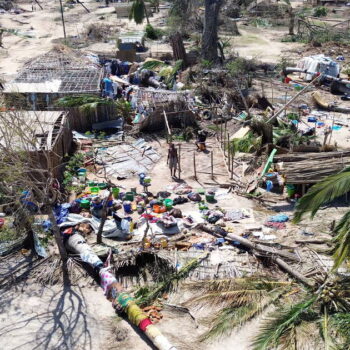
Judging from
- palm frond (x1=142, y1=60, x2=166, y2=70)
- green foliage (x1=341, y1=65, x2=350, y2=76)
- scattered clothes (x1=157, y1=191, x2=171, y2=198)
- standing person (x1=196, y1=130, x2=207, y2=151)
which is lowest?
scattered clothes (x1=157, y1=191, x2=171, y2=198)

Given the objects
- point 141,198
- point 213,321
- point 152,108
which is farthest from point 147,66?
point 213,321

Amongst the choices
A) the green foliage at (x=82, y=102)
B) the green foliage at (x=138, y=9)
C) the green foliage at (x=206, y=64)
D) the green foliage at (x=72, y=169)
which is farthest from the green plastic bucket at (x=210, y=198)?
the green foliage at (x=138, y=9)

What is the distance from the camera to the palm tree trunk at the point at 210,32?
26.2 m

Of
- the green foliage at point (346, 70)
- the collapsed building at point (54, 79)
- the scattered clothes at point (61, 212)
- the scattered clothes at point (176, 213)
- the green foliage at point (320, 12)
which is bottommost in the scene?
the scattered clothes at point (176, 213)

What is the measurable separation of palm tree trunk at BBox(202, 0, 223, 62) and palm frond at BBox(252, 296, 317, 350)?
19.7 metres

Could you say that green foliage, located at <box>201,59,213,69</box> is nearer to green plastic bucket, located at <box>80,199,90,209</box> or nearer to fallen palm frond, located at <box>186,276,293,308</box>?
green plastic bucket, located at <box>80,199,90,209</box>

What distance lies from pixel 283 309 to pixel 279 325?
25.0 inches

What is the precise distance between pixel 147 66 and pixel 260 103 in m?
7.09

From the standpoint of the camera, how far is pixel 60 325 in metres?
9.27

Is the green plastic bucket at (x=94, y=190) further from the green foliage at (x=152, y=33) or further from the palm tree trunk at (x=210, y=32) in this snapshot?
the green foliage at (x=152, y=33)

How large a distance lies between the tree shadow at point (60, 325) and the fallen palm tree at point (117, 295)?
62 centimetres

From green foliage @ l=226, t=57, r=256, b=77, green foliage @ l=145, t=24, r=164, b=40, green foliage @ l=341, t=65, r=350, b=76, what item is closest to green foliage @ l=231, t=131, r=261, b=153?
green foliage @ l=226, t=57, r=256, b=77

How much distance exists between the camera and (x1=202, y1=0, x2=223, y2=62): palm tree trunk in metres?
26.2

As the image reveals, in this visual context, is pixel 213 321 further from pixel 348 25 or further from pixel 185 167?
pixel 348 25
